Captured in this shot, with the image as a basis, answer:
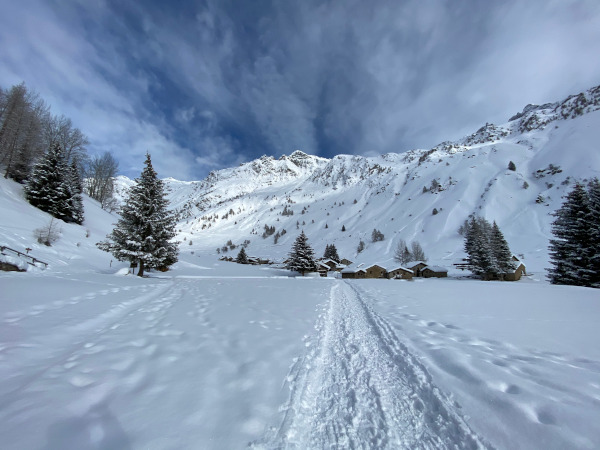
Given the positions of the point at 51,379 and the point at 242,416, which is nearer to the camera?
the point at 242,416

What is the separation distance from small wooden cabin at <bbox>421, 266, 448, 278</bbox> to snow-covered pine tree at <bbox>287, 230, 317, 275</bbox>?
27997 mm

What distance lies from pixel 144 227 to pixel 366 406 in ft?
69.5

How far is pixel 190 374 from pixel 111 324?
4148 millimetres

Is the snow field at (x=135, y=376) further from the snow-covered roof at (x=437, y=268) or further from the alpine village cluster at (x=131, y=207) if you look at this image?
the snow-covered roof at (x=437, y=268)

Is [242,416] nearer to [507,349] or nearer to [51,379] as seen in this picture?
[51,379]

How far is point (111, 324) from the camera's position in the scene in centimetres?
625

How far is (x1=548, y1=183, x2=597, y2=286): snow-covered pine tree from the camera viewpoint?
2052cm

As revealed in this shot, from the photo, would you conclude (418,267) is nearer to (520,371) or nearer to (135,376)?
(520,371)

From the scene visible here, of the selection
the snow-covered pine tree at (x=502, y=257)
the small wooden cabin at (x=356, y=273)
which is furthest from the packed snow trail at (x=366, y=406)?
the small wooden cabin at (x=356, y=273)

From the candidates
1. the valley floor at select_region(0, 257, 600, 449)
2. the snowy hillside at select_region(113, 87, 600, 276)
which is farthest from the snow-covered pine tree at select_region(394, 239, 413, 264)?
the valley floor at select_region(0, 257, 600, 449)

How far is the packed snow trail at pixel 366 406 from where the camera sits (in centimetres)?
272

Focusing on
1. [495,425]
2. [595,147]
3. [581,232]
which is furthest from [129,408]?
[595,147]

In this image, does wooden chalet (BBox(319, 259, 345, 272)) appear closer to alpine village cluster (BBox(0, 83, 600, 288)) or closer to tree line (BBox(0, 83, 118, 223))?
alpine village cluster (BBox(0, 83, 600, 288))

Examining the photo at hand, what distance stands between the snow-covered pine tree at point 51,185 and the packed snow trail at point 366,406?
1329 inches
